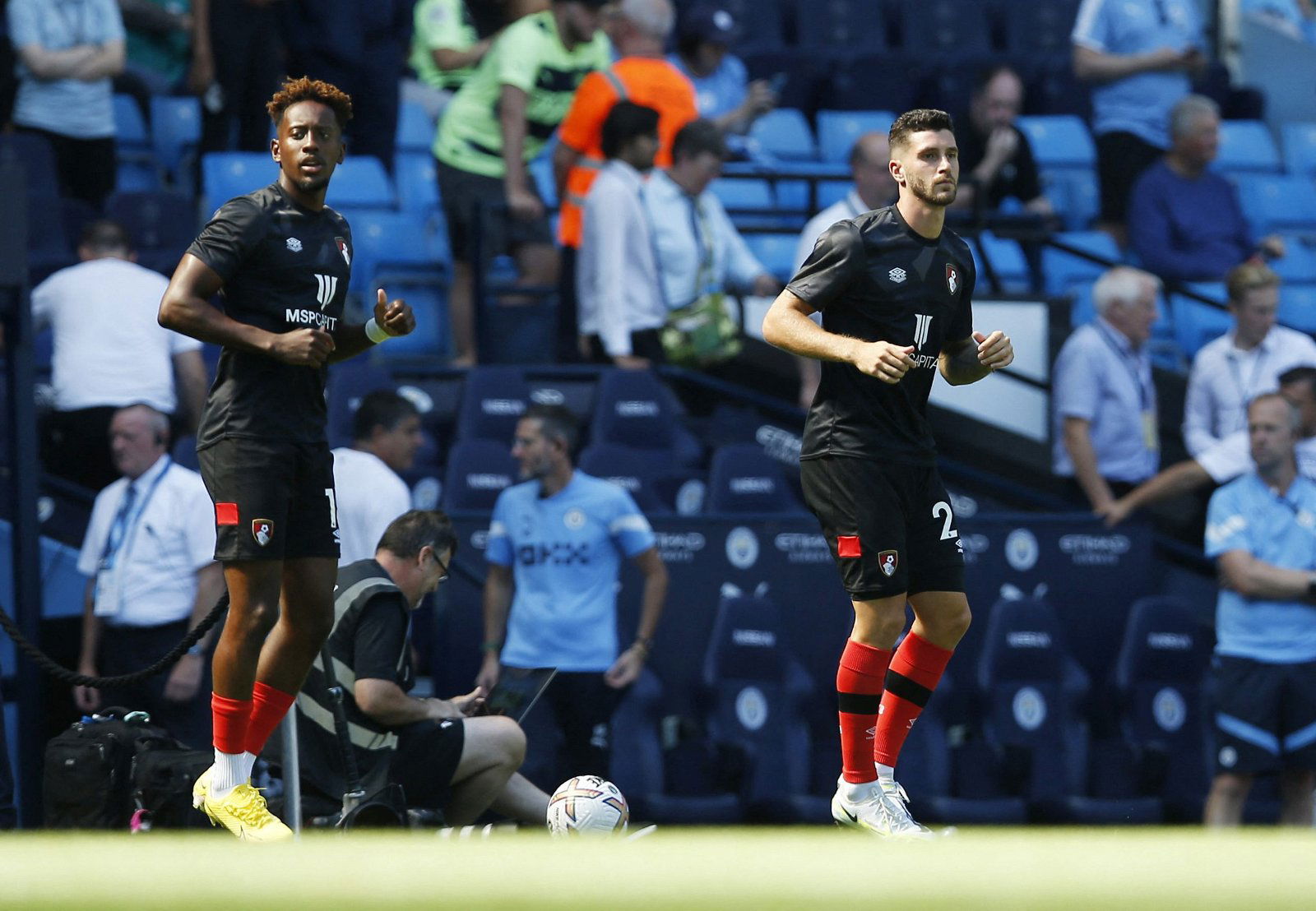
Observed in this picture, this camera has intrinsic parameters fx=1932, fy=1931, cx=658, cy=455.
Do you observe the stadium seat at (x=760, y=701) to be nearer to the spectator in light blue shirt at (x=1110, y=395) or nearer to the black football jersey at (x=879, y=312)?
the spectator in light blue shirt at (x=1110, y=395)

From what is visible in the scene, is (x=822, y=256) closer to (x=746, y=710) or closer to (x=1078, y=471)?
(x=746, y=710)

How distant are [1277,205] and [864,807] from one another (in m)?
9.68

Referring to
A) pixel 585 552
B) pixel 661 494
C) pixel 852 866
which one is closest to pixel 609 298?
pixel 661 494

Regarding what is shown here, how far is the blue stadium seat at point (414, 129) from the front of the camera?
13180mm

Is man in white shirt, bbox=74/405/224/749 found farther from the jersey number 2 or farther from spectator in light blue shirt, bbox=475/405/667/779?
the jersey number 2

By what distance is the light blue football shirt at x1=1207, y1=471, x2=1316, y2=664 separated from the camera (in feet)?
30.9

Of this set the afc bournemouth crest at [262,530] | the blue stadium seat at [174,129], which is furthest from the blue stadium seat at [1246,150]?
the afc bournemouth crest at [262,530]

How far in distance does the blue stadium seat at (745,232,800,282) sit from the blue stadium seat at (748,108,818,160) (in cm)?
127

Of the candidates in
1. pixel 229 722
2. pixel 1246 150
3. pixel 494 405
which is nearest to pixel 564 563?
pixel 494 405

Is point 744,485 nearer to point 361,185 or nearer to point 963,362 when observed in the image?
point 361,185

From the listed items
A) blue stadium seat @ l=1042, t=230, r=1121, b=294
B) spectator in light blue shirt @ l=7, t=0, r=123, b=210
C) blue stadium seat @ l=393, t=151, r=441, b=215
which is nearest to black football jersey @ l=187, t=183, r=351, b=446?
spectator in light blue shirt @ l=7, t=0, r=123, b=210

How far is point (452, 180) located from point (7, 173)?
359cm

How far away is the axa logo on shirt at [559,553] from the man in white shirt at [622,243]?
1.54 meters

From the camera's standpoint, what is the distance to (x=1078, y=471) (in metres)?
10.7
